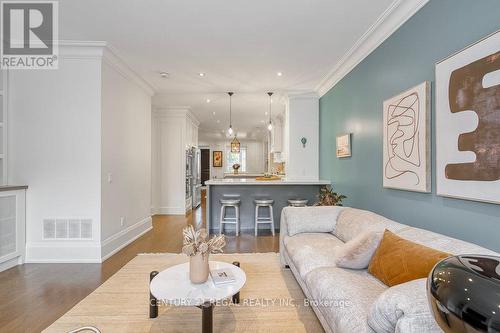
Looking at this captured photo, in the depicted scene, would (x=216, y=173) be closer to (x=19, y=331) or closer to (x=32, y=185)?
(x=32, y=185)

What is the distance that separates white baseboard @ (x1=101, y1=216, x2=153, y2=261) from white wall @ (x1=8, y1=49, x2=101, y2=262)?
134 millimetres

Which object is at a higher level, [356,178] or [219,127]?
[219,127]

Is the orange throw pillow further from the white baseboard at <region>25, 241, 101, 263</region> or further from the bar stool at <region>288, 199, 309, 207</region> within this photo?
the white baseboard at <region>25, 241, 101, 263</region>

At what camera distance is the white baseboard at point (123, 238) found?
350 centimetres

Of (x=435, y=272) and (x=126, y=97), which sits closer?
(x=435, y=272)

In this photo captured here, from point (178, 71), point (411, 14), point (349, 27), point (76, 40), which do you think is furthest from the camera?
point (178, 71)

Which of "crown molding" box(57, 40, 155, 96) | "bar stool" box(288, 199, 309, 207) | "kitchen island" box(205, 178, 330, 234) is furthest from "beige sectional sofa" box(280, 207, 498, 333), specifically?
"crown molding" box(57, 40, 155, 96)

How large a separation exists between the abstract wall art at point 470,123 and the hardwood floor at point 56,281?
8.53 feet

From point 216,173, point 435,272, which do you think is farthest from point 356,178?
point 216,173

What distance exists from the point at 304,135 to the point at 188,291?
14.2ft

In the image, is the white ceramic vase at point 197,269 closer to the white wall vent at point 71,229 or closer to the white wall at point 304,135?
the white wall vent at point 71,229

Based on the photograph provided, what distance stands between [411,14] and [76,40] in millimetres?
3911

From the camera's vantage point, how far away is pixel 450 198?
1936 millimetres

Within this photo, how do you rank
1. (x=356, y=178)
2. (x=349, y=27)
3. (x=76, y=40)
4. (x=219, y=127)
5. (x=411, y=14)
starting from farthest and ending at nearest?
(x=219, y=127) < (x=356, y=178) < (x=76, y=40) < (x=349, y=27) < (x=411, y=14)
